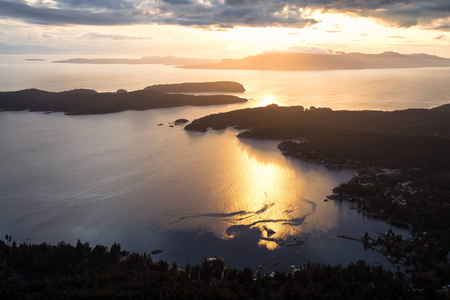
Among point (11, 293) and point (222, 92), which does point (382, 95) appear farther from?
point (11, 293)

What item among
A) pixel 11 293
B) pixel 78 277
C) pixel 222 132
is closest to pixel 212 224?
pixel 78 277

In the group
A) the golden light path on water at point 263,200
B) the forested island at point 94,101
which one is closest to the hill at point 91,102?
the forested island at point 94,101

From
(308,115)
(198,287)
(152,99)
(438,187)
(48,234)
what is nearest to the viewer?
(198,287)

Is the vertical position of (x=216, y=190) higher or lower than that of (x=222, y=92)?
lower

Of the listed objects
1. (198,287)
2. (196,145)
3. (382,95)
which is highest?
(382,95)

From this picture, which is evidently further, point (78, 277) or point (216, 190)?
point (216, 190)

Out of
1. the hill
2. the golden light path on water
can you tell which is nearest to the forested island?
the hill

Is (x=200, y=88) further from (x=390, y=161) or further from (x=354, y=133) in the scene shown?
(x=390, y=161)

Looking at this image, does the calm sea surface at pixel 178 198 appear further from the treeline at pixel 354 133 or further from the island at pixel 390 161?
the treeline at pixel 354 133

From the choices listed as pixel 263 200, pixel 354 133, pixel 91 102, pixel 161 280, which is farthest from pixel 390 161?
pixel 91 102
